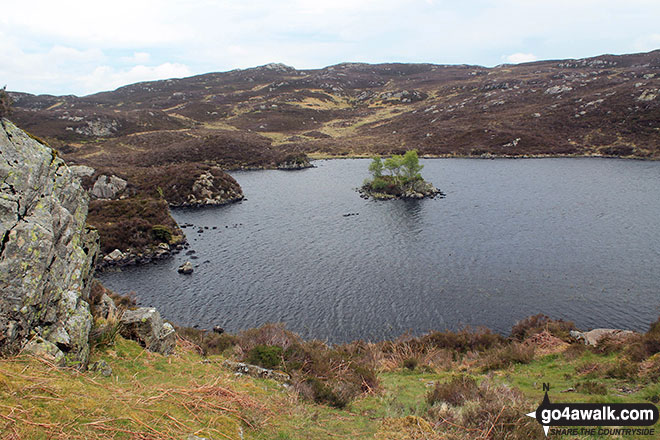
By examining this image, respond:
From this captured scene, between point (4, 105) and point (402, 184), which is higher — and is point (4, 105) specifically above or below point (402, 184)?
above

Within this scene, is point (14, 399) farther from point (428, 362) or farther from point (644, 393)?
point (428, 362)

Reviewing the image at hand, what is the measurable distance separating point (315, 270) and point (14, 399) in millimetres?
36318

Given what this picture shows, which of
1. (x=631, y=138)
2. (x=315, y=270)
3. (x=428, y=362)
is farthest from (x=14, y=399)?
(x=631, y=138)

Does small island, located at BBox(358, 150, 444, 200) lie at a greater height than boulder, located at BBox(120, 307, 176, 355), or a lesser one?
greater

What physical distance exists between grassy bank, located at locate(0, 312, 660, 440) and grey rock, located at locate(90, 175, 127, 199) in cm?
6350

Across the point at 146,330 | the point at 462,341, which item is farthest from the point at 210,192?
the point at 146,330

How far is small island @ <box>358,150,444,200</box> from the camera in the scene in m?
77.8

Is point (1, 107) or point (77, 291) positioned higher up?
point (1, 107)

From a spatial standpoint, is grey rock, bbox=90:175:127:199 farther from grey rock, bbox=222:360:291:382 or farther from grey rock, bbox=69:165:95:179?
grey rock, bbox=222:360:291:382

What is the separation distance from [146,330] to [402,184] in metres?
71.9

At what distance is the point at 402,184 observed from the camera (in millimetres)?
Result: 80375

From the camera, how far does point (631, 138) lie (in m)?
108

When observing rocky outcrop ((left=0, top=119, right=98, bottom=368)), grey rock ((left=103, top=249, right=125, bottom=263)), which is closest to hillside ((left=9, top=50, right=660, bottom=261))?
grey rock ((left=103, top=249, right=125, bottom=263))

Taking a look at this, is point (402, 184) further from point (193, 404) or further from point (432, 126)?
point (432, 126)
